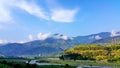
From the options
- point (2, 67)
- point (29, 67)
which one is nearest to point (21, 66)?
point (29, 67)

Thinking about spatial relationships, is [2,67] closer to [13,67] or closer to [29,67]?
[13,67]

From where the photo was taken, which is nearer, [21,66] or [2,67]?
[2,67]

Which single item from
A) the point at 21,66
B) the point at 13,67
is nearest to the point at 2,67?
the point at 13,67

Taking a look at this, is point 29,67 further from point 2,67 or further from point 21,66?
point 2,67

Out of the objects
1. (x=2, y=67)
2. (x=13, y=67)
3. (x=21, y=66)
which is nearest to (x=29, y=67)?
(x=21, y=66)

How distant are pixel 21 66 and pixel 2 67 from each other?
20138 mm

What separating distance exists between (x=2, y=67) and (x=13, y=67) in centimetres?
1146

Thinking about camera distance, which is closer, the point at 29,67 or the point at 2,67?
the point at 2,67

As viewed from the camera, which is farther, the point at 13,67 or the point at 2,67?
the point at 13,67

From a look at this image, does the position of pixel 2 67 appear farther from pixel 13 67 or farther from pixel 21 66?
pixel 21 66

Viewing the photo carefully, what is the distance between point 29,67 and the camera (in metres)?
141

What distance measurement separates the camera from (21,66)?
13425 cm

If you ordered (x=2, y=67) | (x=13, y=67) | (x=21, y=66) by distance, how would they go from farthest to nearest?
(x=21, y=66)
(x=13, y=67)
(x=2, y=67)

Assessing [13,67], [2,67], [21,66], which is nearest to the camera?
[2,67]
